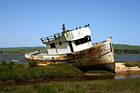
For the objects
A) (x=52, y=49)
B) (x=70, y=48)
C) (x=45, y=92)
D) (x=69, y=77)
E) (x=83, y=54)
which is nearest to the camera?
(x=45, y=92)

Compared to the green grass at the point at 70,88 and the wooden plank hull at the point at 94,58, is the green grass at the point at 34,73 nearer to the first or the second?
the wooden plank hull at the point at 94,58

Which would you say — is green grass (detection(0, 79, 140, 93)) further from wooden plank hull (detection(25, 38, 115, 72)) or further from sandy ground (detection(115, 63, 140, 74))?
sandy ground (detection(115, 63, 140, 74))

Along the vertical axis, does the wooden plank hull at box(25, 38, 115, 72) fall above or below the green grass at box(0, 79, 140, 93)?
above

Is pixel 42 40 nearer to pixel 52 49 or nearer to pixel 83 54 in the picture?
pixel 52 49

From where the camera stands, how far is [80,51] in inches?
858

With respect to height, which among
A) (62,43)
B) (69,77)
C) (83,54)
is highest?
(62,43)

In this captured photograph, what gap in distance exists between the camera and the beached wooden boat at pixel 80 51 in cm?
2144

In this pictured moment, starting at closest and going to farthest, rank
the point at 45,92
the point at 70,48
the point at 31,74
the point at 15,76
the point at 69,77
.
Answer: the point at 45,92, the point at 15,76, the point at 31,74, the point at 69,77, the point at 70,48

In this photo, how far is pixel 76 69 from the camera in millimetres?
22156

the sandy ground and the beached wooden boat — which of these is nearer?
the beached wooden boat

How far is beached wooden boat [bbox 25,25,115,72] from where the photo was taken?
21.4 m

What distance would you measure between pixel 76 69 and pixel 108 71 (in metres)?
4.04

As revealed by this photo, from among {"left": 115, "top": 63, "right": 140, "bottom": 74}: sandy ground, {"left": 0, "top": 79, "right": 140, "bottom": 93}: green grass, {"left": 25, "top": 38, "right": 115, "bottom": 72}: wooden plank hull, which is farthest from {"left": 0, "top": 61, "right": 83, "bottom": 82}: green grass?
{"left": 115, "top": 63, "right": 140, "bottom": 74}: sandy ground

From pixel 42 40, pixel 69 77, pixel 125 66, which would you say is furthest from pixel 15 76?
pixel 125 66
